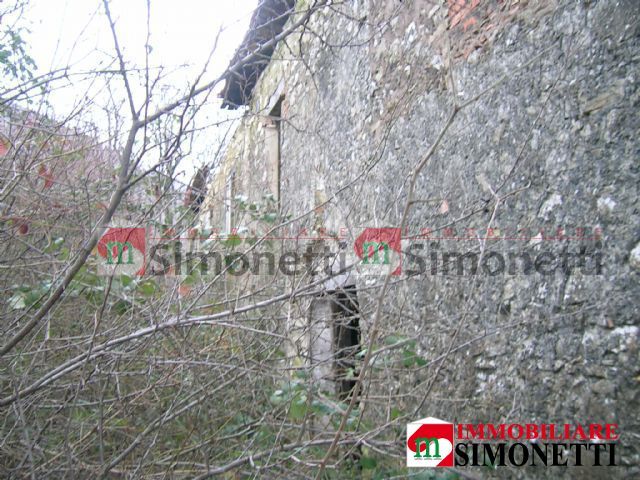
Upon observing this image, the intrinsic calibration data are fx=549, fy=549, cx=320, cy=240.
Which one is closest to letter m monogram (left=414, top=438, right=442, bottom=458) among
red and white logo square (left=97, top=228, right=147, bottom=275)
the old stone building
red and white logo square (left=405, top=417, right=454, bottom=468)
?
red and white logo square (left=405, top=417, right=454, bottom=468)

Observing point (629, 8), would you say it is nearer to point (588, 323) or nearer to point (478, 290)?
point (588, 323)

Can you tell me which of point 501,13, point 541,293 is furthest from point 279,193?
point 541,293

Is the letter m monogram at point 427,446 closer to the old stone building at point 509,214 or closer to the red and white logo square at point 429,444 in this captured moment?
the red and white logo square at point 429,444

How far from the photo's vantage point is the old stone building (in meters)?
1.83

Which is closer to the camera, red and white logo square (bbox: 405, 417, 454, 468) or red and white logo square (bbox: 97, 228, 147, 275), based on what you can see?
red and white logo square (bbox: 405, 417, 454, 468)

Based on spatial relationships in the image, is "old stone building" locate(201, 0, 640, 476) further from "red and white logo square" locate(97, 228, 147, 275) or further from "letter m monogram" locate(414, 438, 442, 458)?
"red and white logo square" locate(97, 228, 147, 275)

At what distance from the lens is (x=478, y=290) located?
8.11 ft

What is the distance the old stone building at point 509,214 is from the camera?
72.2 inches

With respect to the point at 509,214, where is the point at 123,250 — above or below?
below

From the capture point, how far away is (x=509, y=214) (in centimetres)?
232

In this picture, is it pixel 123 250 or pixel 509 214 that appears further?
pixel 509 214

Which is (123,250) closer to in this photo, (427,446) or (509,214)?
(427,446)

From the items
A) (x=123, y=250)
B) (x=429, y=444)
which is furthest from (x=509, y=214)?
(x=123, y=250)

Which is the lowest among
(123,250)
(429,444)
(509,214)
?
(429,444)
